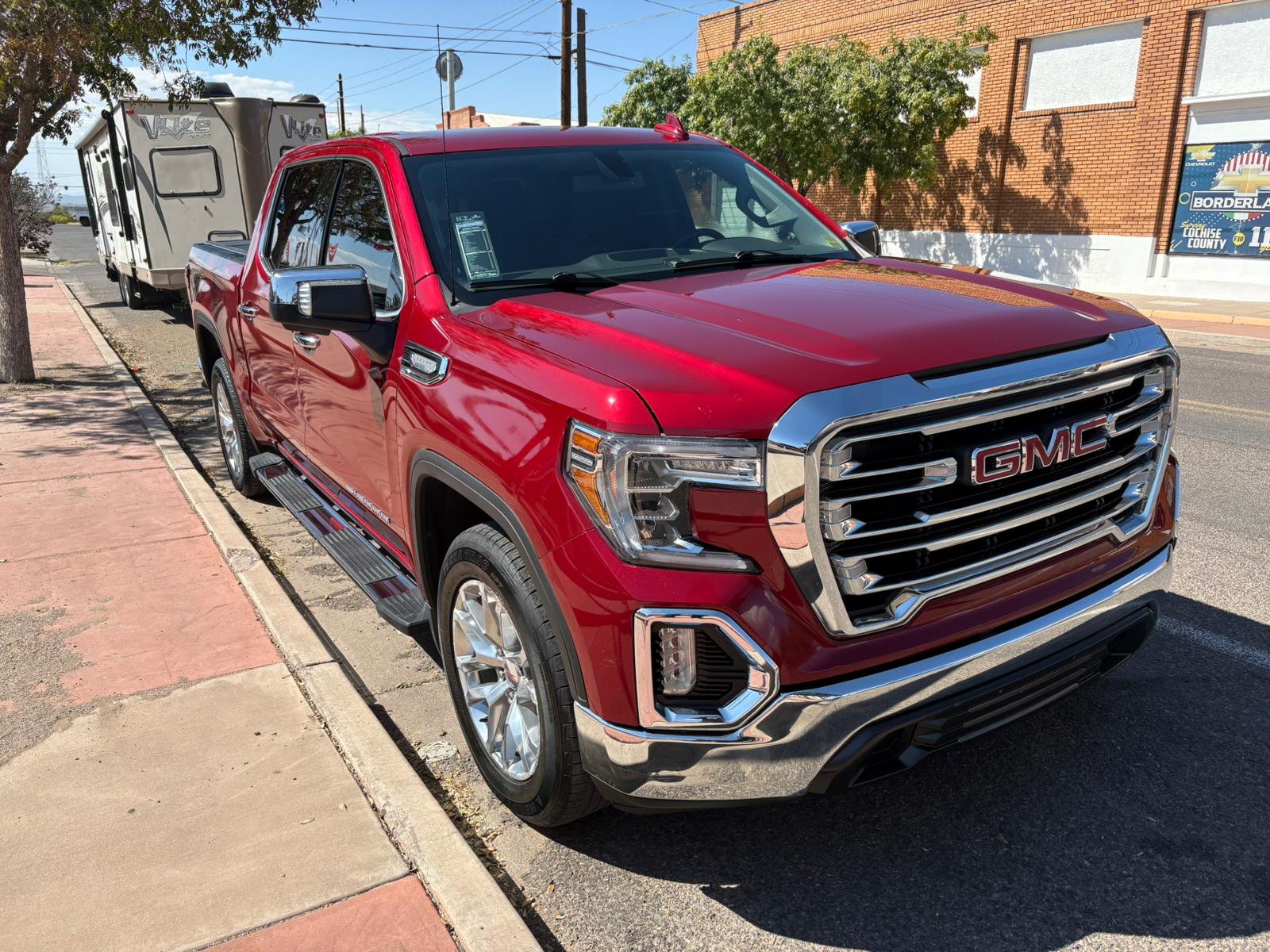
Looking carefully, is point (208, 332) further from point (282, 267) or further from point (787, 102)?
point (787, 102)

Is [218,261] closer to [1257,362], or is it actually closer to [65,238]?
[1257,362]

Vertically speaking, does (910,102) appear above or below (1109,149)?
above

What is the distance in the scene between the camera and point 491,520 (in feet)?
9.36

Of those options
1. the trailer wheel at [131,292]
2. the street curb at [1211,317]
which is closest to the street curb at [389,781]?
the trailer wheel at [131,292]

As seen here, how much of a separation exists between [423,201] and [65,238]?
4769cm

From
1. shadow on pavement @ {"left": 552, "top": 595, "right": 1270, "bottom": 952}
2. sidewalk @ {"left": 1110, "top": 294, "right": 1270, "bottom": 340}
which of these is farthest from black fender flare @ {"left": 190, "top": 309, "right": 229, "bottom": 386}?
sidewalk @ {"left": 1110, "top": 294, "right": 1270, "bottom": 340}

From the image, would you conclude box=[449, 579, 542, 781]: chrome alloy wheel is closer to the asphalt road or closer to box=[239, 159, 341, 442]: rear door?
the asphalt road

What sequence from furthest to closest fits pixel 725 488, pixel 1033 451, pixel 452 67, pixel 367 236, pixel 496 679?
pixel 452 67
pixel 367 236
pixel 496 679
pixel 1033 451
pixel 725 488

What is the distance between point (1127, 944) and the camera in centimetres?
243

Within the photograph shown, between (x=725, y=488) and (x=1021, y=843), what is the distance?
4.81 ft

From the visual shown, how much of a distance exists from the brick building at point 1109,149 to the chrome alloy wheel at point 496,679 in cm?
1941

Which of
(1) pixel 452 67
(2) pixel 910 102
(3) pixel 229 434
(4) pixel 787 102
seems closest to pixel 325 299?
(3) pixel 229 434

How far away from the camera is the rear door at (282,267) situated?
439 cm

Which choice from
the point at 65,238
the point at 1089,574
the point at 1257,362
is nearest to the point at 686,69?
the point at 1257,362
